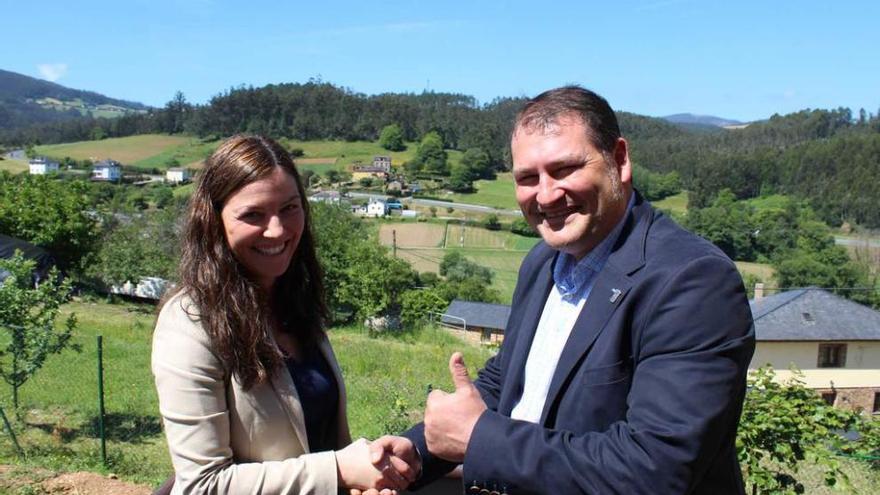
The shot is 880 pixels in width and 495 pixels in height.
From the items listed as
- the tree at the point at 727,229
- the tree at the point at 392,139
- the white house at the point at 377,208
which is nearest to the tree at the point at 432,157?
the tree at the point at 392,139

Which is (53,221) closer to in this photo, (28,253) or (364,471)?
(28,253)

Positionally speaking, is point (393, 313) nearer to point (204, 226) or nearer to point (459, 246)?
point (459, 246)

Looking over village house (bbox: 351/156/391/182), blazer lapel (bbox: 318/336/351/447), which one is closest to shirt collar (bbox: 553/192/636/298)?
blazer lapel (bbox: 318/336/351/447)

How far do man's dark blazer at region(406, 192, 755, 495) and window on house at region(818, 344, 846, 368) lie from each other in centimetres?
3046

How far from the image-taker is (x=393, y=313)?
3878 cm

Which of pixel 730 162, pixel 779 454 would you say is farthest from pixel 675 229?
pixel 730 162

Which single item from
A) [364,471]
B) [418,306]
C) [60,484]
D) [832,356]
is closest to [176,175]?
[418,306]

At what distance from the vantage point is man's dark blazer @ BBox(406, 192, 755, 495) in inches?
51.0

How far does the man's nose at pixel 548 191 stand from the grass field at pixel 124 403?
455 cm

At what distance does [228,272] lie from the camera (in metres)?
1.86

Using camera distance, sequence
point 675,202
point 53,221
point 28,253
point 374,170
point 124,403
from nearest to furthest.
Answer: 1. point 124,403
2. point 28,253
3. point 53,221
4. point 675,202
5. point 374,170

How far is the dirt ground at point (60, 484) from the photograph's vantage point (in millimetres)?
5598

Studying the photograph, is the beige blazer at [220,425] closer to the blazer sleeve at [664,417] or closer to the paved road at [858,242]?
the blazer sleeve at [664,417]

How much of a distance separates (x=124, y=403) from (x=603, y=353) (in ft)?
33.8
